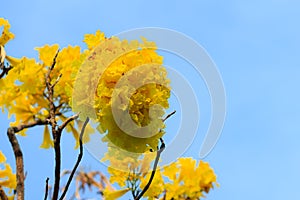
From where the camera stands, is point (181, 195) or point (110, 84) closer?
point (110, 84)

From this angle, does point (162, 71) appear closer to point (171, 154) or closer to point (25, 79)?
point (171, 154)

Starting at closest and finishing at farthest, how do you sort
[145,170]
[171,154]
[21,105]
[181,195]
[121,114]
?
[121,114] < [171,154] < [145,170] < [21,105] < [181,195]

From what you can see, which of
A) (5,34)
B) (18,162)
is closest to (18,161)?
(18,162)

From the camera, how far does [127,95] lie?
4.72 ft

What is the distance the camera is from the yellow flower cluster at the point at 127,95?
144cm

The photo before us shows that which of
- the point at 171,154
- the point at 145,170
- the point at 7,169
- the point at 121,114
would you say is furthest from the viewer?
the point at 7,169

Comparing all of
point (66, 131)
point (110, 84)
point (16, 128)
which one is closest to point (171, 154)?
point (110, 84)

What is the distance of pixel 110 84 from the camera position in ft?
4.81

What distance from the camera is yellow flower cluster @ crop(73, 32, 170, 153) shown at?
1.44 m

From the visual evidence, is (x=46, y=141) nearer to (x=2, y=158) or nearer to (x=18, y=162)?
(x=2, y=158)

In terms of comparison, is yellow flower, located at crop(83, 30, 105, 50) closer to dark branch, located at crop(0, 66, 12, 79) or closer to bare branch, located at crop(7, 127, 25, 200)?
bare branch, located at crop(7, 127, 25, 200)

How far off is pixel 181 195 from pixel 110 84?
2.24 m

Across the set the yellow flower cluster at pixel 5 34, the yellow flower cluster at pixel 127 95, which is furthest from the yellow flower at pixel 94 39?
the yellow flower cluster at pixel 5 34

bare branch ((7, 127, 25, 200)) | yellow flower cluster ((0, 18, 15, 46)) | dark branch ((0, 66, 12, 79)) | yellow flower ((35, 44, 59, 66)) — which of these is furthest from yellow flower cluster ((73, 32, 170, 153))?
yellow flower ((35, 44, 59, 66))
